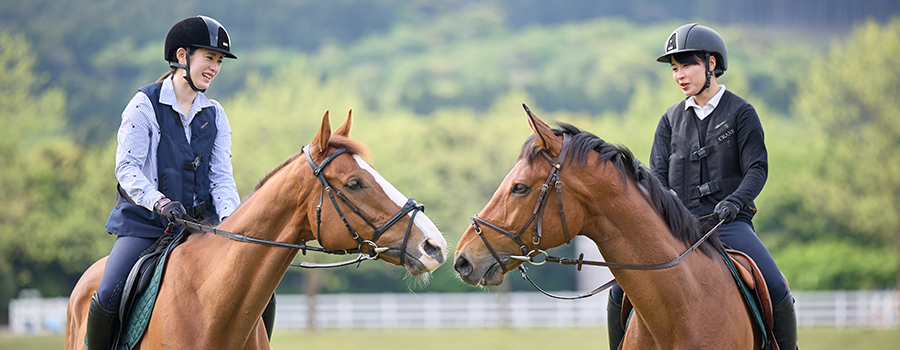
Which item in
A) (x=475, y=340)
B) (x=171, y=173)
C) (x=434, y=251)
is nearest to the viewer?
(x=434, y=251)

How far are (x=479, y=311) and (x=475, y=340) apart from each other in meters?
5.12

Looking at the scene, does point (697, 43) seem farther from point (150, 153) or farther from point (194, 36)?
point (150, 153)

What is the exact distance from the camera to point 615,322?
16.3ft

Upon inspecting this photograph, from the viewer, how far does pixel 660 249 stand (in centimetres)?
405

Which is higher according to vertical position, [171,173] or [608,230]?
[171,173]

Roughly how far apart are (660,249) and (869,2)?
236ft

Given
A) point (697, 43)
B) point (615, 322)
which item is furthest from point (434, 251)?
point (697, 43)

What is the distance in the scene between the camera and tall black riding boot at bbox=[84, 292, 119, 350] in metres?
4.17

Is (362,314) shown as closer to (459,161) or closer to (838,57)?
(459,161)

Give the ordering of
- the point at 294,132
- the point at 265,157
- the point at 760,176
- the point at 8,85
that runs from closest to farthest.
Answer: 1. the point at 760,176
2. the point at 265,157
3. the point at 294,132
4. the point at 8,85

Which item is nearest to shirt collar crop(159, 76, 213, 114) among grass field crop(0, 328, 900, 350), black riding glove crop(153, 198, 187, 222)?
black riding glove crop(153, 198, 187, 222)

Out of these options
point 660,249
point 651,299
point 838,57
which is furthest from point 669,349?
point 838,57

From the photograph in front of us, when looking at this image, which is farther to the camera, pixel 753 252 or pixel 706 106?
pixel 706 106

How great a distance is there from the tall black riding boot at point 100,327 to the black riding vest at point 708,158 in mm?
3815
